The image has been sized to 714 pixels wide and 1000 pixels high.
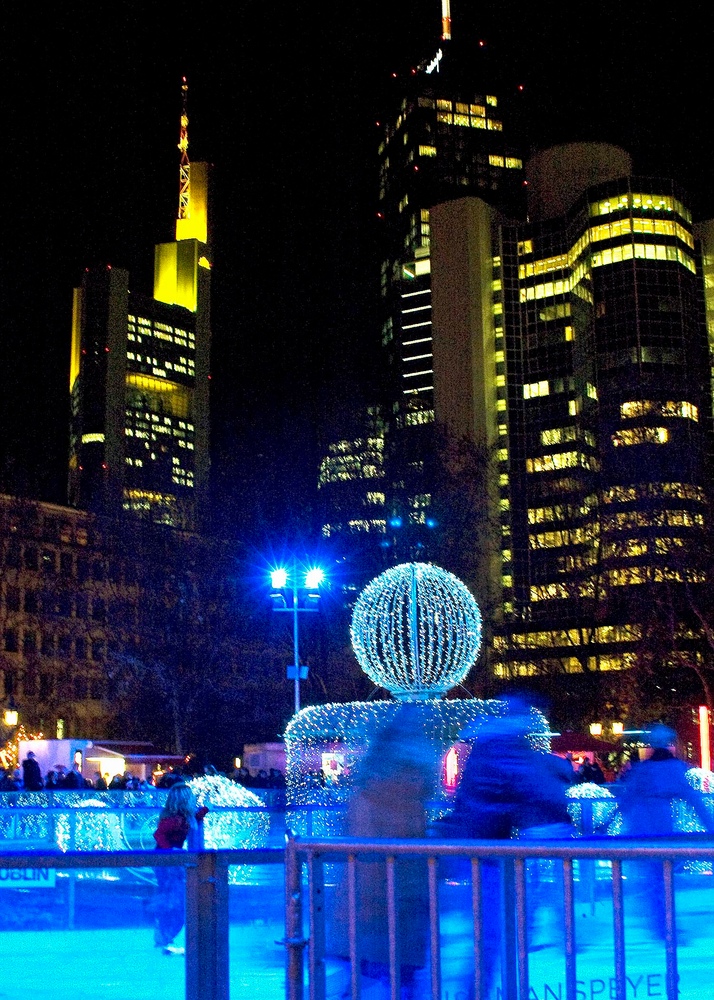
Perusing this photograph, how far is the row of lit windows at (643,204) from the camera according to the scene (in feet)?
361

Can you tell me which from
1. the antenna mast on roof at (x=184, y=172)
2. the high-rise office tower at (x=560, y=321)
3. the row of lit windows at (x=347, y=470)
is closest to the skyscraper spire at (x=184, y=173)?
the antenna mast on roof at (x=184, y=172)

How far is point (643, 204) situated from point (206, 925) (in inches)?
4401

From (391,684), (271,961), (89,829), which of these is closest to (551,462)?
(391,684)

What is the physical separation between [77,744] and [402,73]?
144 metres

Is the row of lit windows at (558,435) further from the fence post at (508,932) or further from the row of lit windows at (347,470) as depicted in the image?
the fence post at (508,932)

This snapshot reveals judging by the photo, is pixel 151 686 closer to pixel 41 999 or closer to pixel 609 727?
pixel 609 727

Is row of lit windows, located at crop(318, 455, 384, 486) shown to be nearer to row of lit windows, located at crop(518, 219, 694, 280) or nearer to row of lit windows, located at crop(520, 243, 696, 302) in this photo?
row of lit windows, located at crop(520, 243, 696, 302)

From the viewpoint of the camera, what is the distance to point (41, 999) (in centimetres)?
541

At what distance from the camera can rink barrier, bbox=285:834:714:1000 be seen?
409cm

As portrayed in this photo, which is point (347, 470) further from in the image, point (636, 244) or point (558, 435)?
point (636, 244)

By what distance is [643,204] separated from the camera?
110 m

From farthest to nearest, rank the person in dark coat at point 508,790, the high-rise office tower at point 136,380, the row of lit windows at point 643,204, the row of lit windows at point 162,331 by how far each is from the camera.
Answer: the row of lit windows at point 162,331, the high-rise office tower at point 136,380, the row of lit windows at point 643,204, the person in dark coat at point 508,790

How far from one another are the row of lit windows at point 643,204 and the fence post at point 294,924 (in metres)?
112

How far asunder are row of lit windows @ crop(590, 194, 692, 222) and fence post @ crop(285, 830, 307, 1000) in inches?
4393
